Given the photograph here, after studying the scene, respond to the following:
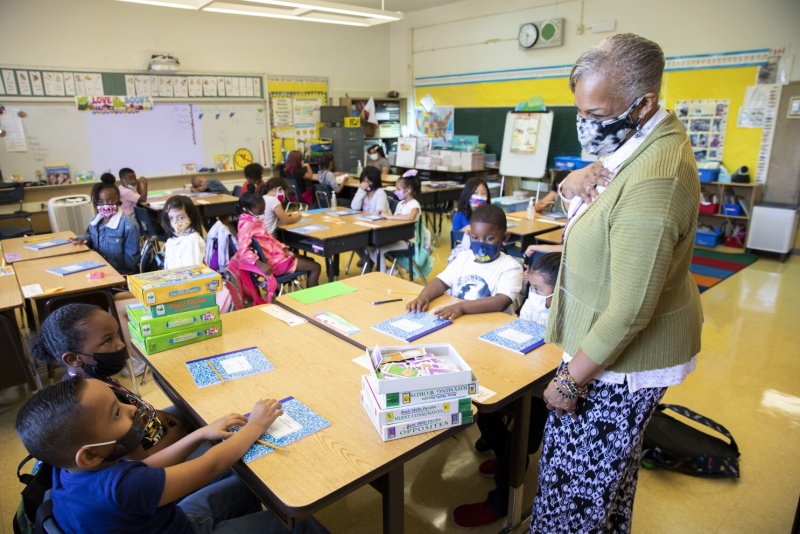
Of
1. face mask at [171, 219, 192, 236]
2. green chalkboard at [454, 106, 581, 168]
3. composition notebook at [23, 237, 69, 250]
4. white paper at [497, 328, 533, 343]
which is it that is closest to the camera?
white paper at [497, 328, 533, 343]

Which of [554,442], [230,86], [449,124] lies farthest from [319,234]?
[449,124]

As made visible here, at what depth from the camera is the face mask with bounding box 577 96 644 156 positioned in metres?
1.12

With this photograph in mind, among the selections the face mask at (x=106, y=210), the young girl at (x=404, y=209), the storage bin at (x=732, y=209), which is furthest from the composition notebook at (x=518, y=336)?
the storage bin at (x=732, y=209)

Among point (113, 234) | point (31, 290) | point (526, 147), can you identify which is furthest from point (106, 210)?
point (526, 147)

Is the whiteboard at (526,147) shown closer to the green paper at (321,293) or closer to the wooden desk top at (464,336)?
the wooden desk top at (464,336)

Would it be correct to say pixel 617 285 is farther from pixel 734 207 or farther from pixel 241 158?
pixel 241 158

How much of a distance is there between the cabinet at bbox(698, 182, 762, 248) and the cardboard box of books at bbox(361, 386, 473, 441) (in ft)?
20.6

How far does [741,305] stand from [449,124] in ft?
20.7

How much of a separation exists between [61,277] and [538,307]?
2.84m

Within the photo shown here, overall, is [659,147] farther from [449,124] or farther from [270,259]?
[449,124]

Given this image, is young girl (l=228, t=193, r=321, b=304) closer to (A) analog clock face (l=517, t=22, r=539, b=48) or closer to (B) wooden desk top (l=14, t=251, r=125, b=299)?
(B) wooden desk top (l=14, t=251, r=125, b=299)

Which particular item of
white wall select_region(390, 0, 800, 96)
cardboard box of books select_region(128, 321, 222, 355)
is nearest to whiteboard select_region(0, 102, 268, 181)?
white wall select_region(390, 0, 800, 96)

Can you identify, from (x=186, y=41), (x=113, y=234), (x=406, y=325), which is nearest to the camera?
(x=406, y=325)

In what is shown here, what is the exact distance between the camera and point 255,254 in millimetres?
3691
